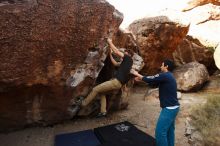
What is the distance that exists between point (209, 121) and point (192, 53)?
6.64m

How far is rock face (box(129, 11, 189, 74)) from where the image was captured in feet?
37.9

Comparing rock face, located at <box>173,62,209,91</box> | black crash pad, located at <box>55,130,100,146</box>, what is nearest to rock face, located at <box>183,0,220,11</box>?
rock face, located at <box>173,62,209,91</box>

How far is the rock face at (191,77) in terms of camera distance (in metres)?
11.5

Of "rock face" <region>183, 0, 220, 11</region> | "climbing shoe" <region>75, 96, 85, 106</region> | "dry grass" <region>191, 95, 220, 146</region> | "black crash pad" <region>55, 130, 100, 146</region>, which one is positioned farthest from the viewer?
"rock face" <region>183, 0, 220, 11</region>

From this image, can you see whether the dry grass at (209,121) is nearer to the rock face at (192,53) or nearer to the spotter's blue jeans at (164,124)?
the spotter's blue jeans at (164,124)

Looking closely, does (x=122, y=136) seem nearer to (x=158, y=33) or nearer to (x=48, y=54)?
(x=48, y=54)

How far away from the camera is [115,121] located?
8477 millimetres

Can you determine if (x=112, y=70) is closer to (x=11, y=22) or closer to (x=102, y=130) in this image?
(x=102, y=130)

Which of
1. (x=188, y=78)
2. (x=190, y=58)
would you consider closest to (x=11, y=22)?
(x=188, y=78)

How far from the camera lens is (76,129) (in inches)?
312

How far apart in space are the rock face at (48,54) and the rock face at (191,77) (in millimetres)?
4623

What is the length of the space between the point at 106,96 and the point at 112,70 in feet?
2.28

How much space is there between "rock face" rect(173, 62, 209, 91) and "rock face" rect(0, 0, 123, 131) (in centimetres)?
462

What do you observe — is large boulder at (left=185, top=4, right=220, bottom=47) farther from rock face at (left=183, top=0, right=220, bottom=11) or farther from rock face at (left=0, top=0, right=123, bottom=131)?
rock face at (left=0, top=0, right=123, bottom=131)
